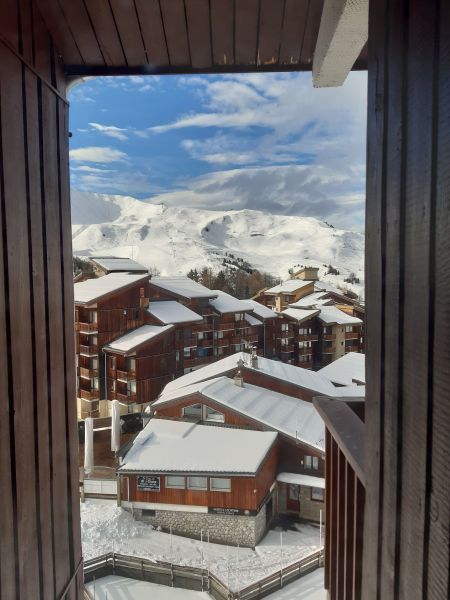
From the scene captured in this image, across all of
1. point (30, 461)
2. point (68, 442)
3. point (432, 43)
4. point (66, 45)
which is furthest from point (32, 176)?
point (432, 43)

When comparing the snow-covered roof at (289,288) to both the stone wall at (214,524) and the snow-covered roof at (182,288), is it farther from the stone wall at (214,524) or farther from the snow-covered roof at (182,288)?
the stone wall at (214,524)

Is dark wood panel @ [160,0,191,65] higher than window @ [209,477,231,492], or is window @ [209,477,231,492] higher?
dark wood panel @ [160,0,191,65]

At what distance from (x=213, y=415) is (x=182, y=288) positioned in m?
7.44

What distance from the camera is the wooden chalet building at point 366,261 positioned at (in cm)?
70

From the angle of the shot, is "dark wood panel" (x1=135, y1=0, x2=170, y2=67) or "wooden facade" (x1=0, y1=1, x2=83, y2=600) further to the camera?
"dark wood panel" (x1=135, y1=0, x2=170, y2=67)

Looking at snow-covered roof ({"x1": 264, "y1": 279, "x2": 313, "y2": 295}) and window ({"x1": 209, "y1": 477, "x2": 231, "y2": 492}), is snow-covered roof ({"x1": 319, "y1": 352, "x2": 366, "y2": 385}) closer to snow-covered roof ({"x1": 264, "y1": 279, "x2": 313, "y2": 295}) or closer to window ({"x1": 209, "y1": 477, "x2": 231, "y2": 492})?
snow-covered roof ({"x1": 264, "y1": 279, "x2": 313, "y2": 295})

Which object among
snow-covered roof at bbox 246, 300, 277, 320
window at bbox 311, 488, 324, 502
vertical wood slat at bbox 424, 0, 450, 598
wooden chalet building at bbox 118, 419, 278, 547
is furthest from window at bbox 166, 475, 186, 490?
snow-covered roof at bbox 246, 300, 277, 320

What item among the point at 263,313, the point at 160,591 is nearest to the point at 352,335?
the point at 263,313

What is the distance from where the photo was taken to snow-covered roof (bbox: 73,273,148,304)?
10.7m

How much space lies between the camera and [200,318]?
511 inches

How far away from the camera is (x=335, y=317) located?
630 inches

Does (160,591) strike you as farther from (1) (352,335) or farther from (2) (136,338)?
(1) (352,335)

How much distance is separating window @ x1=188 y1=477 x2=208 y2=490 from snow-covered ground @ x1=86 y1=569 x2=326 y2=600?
5.04 feet

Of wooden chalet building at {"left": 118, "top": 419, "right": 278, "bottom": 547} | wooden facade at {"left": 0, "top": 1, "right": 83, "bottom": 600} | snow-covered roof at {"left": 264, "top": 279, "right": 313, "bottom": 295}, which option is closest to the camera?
wooden facade at {"left": 0, "top": 1, "right": 83, "bottom": 600}
